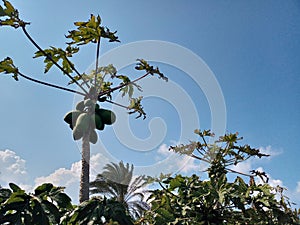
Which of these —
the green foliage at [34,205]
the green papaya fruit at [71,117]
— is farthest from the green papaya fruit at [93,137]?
the green foliage at [34,205]

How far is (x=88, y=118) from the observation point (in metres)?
4.09

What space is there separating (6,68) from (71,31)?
840mm

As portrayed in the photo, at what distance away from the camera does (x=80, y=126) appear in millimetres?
4043

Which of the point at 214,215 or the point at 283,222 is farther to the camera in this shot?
the point at 214,215

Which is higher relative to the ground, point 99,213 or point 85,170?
point 85,170

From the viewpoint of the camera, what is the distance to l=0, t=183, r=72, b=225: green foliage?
3178mm

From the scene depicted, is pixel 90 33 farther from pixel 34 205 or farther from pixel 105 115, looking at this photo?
pixel 34 205

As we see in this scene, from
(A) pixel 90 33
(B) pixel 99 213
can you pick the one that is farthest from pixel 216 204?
(A) pixel 90 33

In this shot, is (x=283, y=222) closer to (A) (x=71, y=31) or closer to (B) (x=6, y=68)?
(A) (x=71, y=31)

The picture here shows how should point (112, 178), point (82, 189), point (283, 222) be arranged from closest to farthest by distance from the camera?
point (283, 222)
point (82, 189)
point (112, 178)

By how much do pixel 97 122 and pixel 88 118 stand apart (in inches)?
5.3

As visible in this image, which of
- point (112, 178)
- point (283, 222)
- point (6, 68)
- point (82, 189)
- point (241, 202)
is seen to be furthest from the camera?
point (112, 178)

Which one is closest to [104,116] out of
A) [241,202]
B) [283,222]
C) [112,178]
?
[241,202]

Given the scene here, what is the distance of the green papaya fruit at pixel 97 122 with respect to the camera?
413 centimetres
